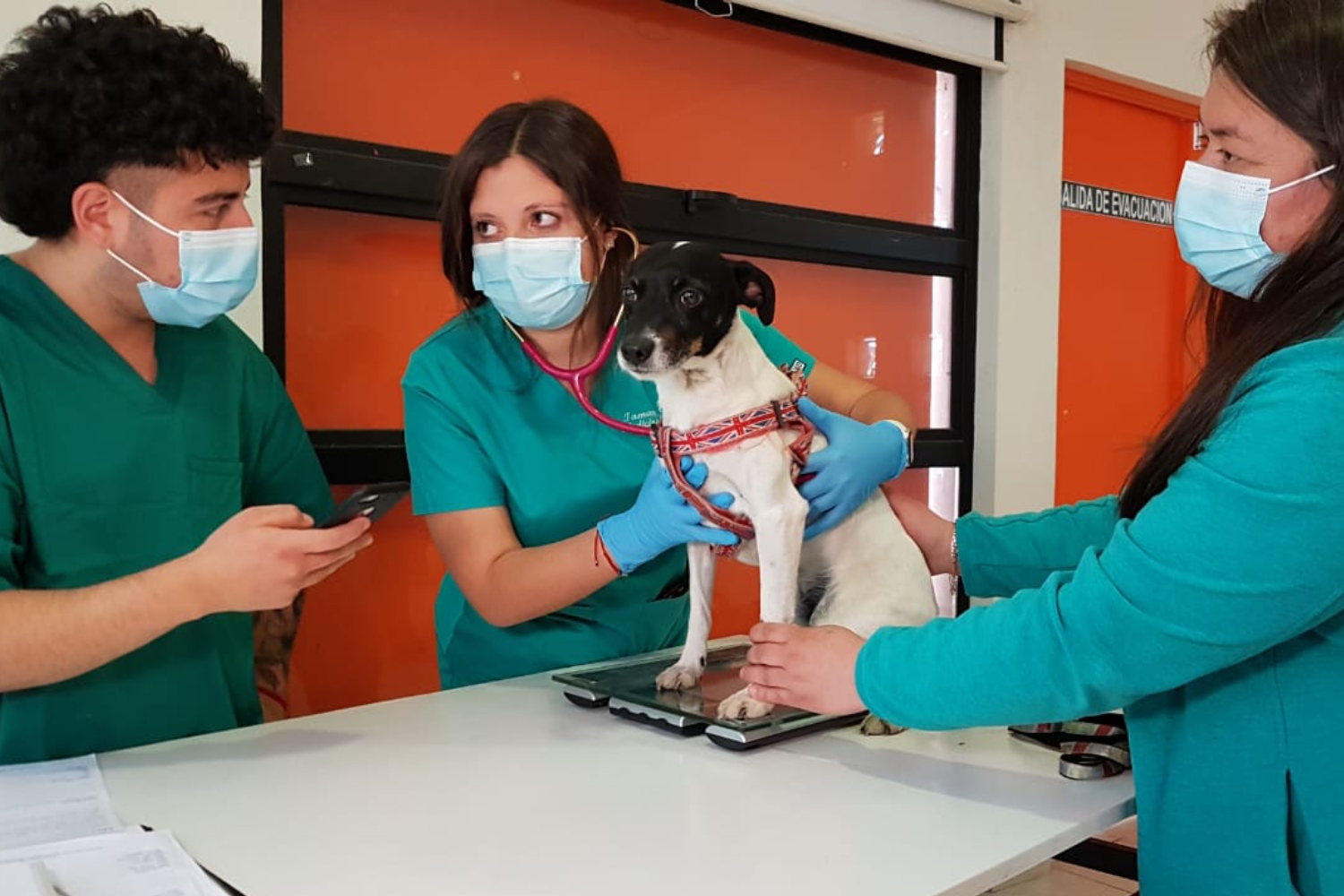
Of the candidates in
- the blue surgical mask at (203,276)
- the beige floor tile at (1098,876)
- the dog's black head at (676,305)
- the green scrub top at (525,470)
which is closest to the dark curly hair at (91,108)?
the blue surgical mask at (203,276)

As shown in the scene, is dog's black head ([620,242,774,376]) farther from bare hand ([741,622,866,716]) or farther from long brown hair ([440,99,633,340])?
bare hand ([741,622,866,716])

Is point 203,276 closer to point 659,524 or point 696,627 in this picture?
point 659,524

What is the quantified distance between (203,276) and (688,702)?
2.72 feet

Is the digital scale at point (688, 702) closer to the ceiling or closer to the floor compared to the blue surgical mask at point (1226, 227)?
closer to the floor

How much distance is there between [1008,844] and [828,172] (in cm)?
268

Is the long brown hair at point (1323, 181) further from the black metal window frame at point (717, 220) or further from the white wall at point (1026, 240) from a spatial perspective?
the white wall at point (1026, 240)

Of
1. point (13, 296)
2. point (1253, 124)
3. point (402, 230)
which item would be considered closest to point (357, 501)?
point (13, 296)

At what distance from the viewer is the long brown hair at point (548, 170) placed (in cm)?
159

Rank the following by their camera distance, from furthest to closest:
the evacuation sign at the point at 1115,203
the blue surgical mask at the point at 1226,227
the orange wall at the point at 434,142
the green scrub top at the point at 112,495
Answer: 1. the evacuation sign at the point at 1115,203
2. the orange wall at the point at 434,142
3. the green scrub top at the point at 112,495
4. the blue surgical mask at the point at 1226,227

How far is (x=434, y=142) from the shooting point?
2432mm

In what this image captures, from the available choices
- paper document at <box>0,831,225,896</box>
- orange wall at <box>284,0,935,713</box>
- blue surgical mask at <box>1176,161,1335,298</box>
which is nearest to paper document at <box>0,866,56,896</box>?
paper document at <box>0,831,225,896</box>

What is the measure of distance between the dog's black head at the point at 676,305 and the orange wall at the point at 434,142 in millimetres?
1028

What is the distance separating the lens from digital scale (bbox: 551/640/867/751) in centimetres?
123

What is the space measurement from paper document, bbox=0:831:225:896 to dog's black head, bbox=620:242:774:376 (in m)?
0.77
